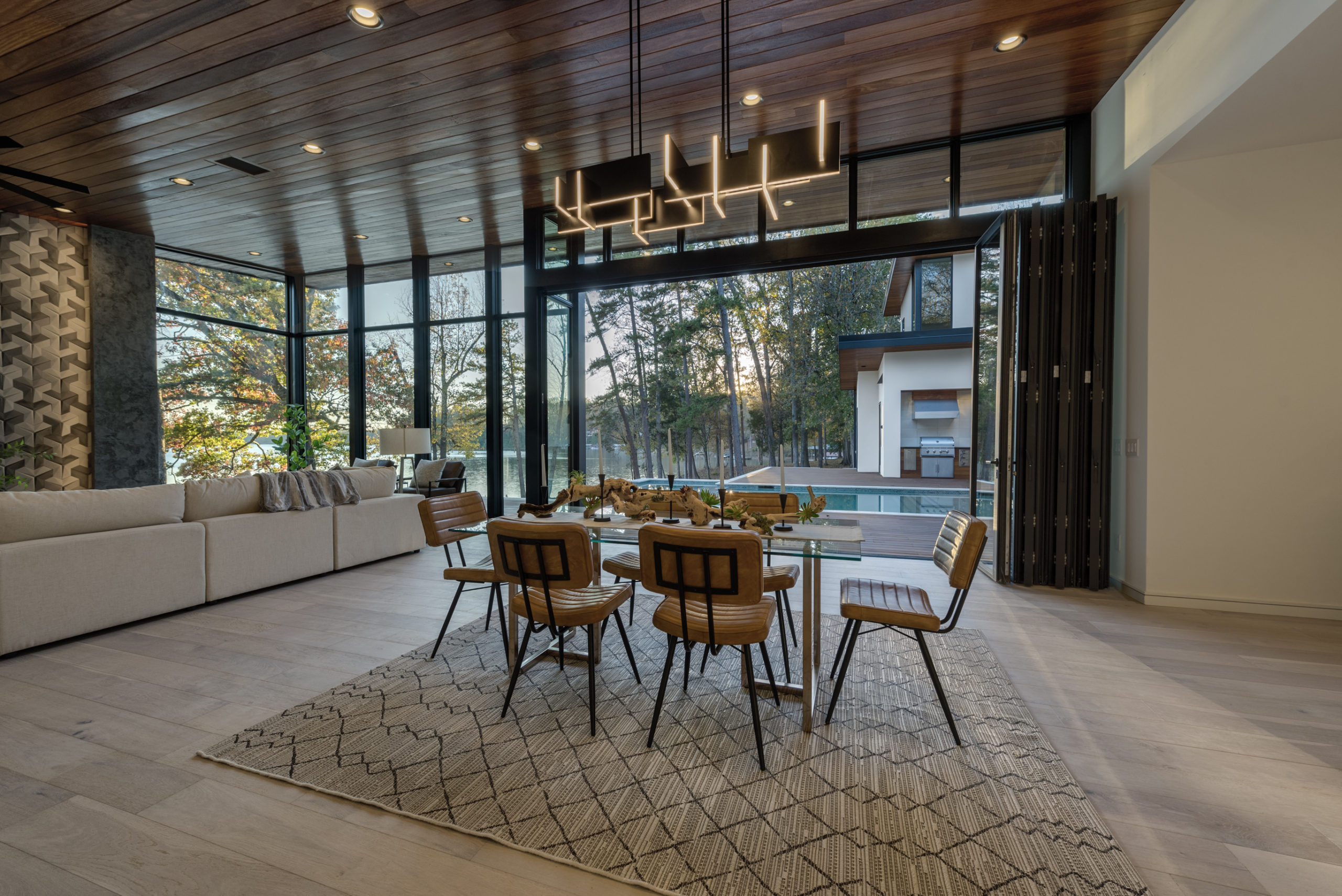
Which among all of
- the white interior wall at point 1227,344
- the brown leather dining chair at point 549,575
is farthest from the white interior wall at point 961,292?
the brown leather dining chair at point 549,575

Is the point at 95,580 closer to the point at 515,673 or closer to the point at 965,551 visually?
the point at 515,673

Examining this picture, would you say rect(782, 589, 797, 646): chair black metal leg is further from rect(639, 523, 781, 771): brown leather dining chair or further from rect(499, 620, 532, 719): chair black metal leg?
rect(499, 620, 532, 719): chair black metal leg

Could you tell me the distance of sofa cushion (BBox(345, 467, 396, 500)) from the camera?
4656mm

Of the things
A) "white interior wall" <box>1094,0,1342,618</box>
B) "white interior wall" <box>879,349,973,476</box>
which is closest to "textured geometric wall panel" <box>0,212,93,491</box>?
"white interior wall" <box>1094,0,1342,618</box>

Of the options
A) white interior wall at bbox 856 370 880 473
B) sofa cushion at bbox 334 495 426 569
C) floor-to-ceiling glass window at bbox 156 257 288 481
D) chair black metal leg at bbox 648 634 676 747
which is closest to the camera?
chair black metal leg at bbox 648 634 676 747

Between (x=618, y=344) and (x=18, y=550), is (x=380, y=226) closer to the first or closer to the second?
(x=18, y=550)

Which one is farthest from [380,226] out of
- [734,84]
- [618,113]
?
[734,84]

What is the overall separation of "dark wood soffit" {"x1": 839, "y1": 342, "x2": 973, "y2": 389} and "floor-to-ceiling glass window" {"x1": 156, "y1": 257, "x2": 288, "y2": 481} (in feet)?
29.3

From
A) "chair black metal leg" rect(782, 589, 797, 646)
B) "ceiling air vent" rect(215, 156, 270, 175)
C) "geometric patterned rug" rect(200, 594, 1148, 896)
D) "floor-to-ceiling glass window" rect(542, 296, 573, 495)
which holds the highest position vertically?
"ceiling air vent" rect(215, 156, 270, 175)

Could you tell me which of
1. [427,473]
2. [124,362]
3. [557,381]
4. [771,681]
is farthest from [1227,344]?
[124,362]

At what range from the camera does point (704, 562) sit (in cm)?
186

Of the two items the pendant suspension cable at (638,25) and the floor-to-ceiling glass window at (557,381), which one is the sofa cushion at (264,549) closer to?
the floor-to-ceiling glass window at (557,381)

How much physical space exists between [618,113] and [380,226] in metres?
3.65

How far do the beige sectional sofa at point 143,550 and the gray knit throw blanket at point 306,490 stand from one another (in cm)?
5
